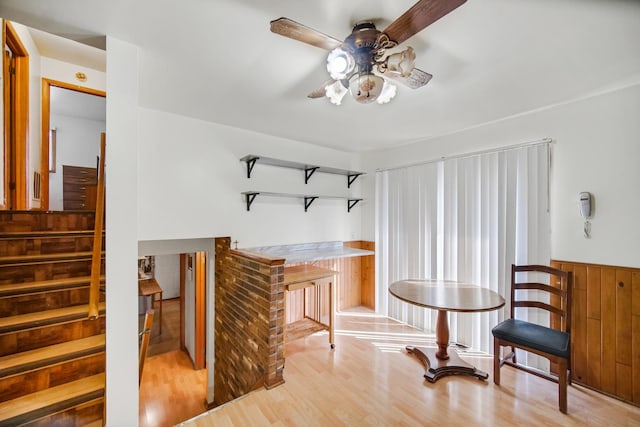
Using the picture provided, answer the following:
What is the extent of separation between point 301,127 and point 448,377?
2.85 meters

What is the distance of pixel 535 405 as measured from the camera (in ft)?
6.39

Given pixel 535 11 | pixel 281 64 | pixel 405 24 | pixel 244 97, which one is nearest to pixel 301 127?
pixel 244 97

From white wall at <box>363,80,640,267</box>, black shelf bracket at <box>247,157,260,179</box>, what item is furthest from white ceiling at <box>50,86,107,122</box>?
white wall at <box>363,80,640,267</box>

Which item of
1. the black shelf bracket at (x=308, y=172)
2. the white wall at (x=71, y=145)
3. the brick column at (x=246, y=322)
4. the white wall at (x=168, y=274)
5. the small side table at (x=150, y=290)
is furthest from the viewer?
the white wall at (x=168, y=274)

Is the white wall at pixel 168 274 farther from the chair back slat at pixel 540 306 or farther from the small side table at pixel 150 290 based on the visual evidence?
the chair back slat at pixel 540 306

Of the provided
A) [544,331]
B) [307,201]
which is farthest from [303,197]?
[544,331]

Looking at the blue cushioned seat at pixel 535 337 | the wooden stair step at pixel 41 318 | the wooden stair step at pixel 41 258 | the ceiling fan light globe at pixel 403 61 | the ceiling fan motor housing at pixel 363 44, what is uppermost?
the ceiling fan motor housing at pixel 363 44

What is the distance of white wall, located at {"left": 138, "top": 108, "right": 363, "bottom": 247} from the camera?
7.95ft

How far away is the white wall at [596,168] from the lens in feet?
6.48

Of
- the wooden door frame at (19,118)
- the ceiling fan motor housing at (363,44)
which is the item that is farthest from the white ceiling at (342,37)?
the wooden door frame at (19,118)

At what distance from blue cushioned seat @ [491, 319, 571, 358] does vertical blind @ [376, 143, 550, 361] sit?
20.1 inches

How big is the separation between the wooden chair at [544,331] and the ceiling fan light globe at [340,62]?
232 cm

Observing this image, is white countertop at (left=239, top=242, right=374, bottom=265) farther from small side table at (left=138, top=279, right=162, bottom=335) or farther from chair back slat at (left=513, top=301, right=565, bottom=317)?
small side table at (left=138, top=279, right=162, bottom=335)

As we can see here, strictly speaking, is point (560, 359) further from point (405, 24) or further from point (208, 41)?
point (208, 41)
